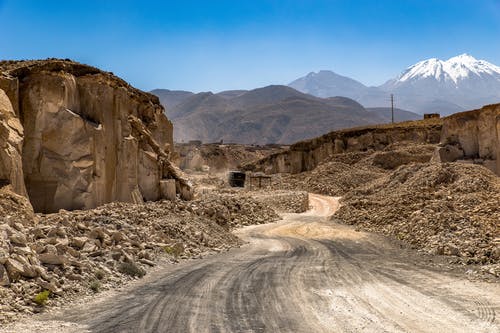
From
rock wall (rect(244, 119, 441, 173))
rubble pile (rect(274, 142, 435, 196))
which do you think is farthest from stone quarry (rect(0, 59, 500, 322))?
rock wall (rect(244, 119, 441, 173))

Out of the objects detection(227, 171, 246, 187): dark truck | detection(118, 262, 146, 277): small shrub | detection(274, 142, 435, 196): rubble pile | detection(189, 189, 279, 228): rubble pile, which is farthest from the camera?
detection(227, 171, 246, 187): dark truck

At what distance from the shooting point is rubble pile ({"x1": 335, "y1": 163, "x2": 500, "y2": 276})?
48.6 ft

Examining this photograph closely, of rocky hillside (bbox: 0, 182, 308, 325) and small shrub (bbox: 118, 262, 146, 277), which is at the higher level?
rocky hillside (bbox: 0, 182, 308, 325)

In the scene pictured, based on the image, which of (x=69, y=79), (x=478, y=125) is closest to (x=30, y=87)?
(x=69, y=79)

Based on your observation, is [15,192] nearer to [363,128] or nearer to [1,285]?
[1,285]

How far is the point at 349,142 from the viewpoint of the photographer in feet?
187

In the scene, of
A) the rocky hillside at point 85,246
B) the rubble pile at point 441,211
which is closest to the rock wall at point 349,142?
the rubble pile at point 441,211

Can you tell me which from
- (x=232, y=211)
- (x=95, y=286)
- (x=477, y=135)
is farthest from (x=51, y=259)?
(x=477, y=135)

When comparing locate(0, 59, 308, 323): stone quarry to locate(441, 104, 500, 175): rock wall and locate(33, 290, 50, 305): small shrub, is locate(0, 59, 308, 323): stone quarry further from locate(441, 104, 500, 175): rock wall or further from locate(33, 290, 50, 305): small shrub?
locate(441, 104, 500, 175): rock wall

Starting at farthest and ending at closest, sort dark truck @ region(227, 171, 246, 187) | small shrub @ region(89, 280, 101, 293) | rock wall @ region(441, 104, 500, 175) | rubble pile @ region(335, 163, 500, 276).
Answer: dark truck @ region(227, 171, 246, 187) < rock wall @ region(441, 104, 500, 175) < rubble pile @ region(335, 163, 500, 276) < small shrub @ region(89, 280, 101, 293)

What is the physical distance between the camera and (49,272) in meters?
9.28

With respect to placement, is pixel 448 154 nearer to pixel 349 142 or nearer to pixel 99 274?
pixel 349 142

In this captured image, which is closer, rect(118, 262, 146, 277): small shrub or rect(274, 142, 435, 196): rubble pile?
rect(118, 262, 146, 277): small shrub

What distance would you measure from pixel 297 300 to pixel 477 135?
3252cm
